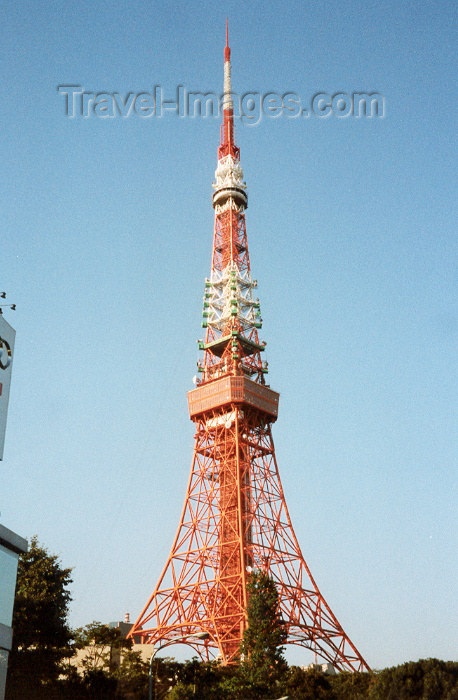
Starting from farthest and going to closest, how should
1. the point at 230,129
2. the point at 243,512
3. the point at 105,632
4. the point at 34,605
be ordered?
the point at 230,129, the point at 243,512, the point at 105,632, the point at 34,605

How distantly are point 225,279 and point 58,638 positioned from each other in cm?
4223

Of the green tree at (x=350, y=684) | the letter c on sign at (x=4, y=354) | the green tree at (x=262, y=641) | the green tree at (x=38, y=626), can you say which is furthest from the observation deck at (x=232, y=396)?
the letter c on sign at (x=4, y=354)

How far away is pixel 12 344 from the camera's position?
24.8 m

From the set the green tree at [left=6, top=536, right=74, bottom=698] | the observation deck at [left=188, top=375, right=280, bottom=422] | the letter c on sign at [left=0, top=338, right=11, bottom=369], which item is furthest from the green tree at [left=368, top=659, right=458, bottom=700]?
the observation deck at [left=188, top=375, right=280, bottom=422]

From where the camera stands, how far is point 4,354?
24281 mm

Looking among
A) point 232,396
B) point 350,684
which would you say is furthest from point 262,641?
point 232,396

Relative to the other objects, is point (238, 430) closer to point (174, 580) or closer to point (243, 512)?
point (243, 512)

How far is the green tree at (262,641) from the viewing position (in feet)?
151

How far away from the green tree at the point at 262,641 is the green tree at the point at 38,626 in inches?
462

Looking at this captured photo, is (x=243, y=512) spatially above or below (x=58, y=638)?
above

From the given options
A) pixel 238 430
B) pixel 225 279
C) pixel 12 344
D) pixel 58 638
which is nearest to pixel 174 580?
pixel 238 430

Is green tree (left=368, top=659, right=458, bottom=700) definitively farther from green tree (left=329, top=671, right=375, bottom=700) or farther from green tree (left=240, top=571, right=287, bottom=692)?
green tree (left=240, top=571, right=287, bottom=692)

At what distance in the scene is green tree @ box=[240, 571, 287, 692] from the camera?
1817 inches

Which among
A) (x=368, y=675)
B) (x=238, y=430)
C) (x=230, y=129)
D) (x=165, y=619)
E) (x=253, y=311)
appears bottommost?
(x=368, y=675)
